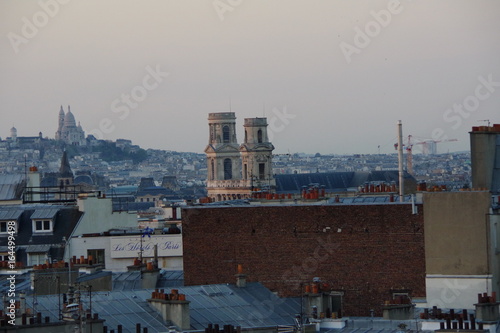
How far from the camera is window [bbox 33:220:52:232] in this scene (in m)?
54.8

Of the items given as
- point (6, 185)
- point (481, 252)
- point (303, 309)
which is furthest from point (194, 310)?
point (6, 185)

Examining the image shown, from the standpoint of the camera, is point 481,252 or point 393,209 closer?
point 481,252

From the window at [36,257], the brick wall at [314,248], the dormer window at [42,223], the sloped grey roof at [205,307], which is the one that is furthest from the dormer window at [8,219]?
the sloped grey roof at [205,307]

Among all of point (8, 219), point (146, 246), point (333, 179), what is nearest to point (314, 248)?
point (146, 246)

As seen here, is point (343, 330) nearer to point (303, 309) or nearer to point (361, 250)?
point (303, 309)

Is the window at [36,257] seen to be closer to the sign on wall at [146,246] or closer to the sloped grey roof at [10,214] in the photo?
the sloped grey roof at [10,214]

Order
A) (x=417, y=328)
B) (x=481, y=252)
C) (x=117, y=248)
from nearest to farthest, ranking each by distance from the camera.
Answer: (x=417, y=328)
(x=481, y=252)
(x=117, y=248)

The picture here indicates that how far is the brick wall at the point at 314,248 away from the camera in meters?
39.8

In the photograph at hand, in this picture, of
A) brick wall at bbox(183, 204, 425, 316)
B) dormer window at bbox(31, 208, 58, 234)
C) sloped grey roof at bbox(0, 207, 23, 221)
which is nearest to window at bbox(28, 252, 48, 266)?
dormer window at bbox(31, 208, 58, 234)

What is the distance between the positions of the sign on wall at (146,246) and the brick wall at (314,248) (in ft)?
32.3

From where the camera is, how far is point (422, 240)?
129ft

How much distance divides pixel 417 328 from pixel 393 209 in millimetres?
8383

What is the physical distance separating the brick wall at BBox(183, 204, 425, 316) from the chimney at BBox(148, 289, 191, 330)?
7060mm

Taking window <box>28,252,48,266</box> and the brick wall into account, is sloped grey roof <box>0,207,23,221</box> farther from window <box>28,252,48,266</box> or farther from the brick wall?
the brick wall
